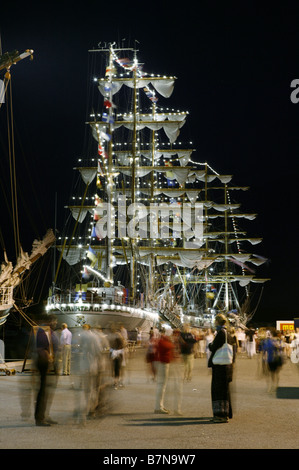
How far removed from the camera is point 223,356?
948 cm

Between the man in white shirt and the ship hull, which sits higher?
the ship hull

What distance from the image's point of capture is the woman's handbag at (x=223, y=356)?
945cm

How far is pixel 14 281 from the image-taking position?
2444 cm

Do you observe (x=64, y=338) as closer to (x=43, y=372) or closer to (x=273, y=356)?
(x=273, y=356)

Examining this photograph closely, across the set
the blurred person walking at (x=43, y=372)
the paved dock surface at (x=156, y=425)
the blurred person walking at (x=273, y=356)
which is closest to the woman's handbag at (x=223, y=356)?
the paved dock surface at (x=156, y=425)

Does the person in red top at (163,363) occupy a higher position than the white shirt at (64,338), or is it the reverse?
the white shirt at (64,338)

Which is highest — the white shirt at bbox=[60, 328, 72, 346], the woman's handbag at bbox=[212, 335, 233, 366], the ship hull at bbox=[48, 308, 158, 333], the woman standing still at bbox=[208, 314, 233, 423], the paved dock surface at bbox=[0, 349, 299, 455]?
the ship hull at bbox=[48, 308, 158, 333]

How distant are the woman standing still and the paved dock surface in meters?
0.21

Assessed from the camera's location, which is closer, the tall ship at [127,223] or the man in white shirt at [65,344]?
the man in white shirt at [65,344]

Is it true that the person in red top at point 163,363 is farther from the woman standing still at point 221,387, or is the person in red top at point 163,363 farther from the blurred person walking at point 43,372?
the blurred person walking at point 43,372

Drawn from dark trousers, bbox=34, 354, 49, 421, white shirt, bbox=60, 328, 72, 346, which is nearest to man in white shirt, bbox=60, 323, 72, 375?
white shirt, bbox=60, 328, 72, 346

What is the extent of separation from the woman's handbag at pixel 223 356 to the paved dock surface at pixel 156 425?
3.03 feet

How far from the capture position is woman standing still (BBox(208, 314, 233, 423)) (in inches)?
363

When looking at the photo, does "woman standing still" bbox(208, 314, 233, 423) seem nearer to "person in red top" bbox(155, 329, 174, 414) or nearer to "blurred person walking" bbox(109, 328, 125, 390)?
"person in red top" bbox(155, 329, 174, 414)
